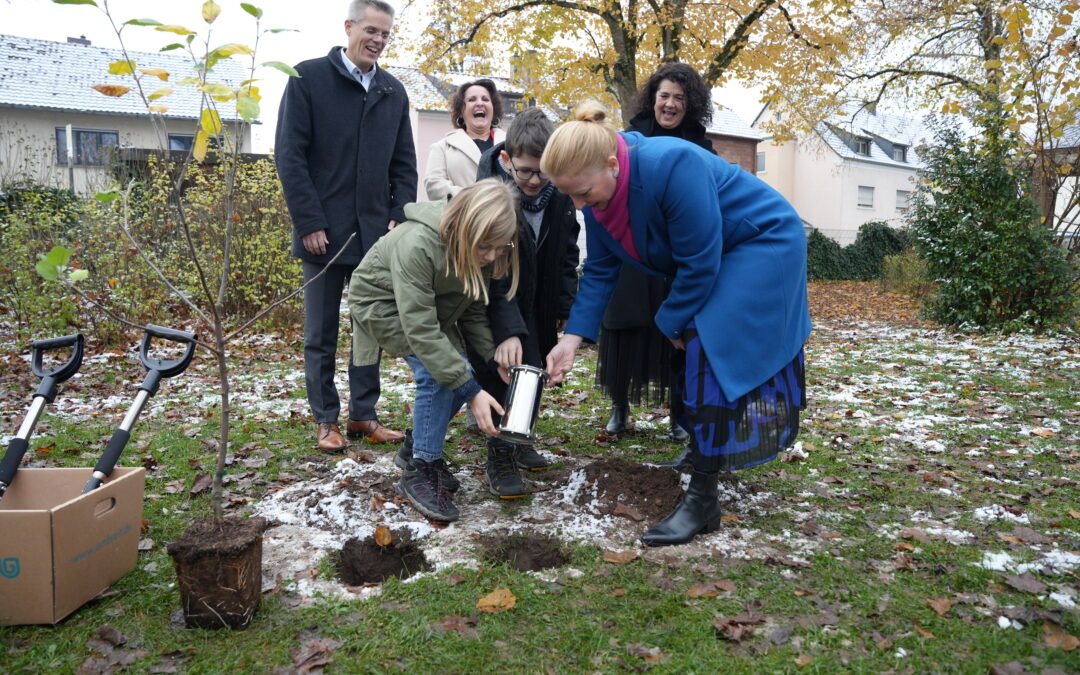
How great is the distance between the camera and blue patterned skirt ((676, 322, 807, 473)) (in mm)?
2814

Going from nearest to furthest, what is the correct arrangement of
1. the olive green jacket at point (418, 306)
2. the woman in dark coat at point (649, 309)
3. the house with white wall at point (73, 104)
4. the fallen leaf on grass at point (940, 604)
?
1. the fallen leaf on grass at point (940, 604)
2. the olive green jacket at point (418, 306)
3. the woman in dark coat at point (649, 309)
4. the house with white wall at point (73, 104)

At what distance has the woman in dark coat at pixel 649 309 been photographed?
3732mm

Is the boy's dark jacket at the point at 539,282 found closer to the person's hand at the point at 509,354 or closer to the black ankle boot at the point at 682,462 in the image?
the person's hand at the point at 509,354

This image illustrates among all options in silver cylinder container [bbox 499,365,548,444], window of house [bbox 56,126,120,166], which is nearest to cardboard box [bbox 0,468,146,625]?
silver cylinder container [bbox 499,365,548,444]

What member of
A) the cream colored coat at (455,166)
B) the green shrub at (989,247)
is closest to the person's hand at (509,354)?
the cream colored coat at (455,166)

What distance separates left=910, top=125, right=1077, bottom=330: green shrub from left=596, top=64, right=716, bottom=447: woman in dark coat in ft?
22.5

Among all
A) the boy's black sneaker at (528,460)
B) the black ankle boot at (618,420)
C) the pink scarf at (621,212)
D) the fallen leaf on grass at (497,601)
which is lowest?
the fallen leaf on grass at (497,601)

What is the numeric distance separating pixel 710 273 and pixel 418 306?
1.13 m

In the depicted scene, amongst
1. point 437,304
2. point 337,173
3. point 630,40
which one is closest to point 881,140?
point 630,40

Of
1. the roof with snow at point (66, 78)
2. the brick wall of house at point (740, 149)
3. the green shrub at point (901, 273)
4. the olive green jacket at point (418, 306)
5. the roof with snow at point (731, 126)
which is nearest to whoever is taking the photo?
the olive green jacket at point (418, 306)

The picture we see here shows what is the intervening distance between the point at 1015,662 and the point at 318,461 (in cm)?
319

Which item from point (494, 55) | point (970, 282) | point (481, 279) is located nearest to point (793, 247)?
point (481, 279)

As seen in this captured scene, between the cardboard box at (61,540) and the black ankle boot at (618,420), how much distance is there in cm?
269

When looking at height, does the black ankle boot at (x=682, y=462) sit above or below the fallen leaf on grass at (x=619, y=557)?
above
